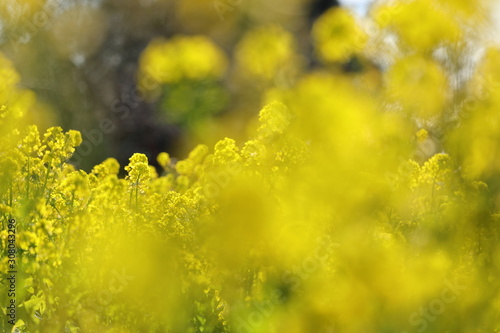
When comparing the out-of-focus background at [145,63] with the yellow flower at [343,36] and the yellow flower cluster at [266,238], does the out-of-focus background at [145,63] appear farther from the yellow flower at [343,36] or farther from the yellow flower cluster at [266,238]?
the yellow flower cluster at [266,238]

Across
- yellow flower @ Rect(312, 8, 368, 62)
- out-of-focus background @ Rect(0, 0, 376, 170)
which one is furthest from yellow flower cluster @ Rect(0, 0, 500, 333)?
out-of-focus background @ Rect(0, 0, 376, 170)

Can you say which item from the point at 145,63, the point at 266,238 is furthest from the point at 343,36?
the point at 145,63

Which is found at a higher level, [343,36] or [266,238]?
[343,36]

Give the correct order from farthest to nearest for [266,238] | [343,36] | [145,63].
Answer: [145,63] → [343,36] → [266,238]

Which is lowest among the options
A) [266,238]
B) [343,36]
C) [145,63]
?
[266,238]

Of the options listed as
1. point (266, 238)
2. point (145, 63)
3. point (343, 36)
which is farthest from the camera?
point (145, 63)

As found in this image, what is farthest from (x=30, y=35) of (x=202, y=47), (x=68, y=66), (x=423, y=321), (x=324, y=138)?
(x=423, y=321)

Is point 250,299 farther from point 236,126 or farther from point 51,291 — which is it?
point 236,126

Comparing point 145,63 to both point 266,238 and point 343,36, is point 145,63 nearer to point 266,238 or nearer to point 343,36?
point 343,36

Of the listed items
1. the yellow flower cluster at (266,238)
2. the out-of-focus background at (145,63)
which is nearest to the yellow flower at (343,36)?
the yellow flower cluster at (266,238)
